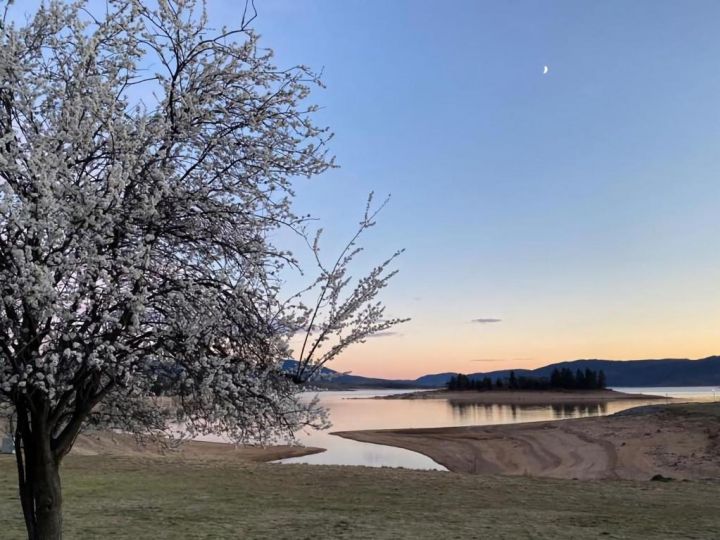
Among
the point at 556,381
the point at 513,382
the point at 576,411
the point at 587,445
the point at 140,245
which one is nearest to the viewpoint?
the point at 140,245

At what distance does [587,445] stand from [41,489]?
38.6 m

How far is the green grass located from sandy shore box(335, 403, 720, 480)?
521 inches

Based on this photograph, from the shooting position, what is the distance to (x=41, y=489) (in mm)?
6367

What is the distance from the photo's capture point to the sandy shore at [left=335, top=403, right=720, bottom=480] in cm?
3127

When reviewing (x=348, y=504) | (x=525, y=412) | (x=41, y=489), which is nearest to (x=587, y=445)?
(x=348, y=504)

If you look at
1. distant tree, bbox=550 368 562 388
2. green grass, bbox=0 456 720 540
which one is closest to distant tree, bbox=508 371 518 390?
distant tree, bbox=550 368 562 388

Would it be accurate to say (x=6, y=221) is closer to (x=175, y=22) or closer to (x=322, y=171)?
(x=175, y=22)

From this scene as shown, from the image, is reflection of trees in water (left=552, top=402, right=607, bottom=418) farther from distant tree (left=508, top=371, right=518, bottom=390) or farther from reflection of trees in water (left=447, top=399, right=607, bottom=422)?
distant tree (left=508, top=371, right=518, bottom=390)

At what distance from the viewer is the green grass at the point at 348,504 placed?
37.9 ft

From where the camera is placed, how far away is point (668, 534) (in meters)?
11.6

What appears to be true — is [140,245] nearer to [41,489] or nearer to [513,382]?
[41,489]

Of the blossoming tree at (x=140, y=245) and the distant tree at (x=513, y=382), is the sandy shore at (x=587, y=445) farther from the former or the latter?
the distant tree at (x=513, y=382)

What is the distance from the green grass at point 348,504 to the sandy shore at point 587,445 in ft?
43.4

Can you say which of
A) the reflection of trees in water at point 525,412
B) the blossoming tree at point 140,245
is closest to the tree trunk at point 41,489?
the blossoming tree at point 140,245
